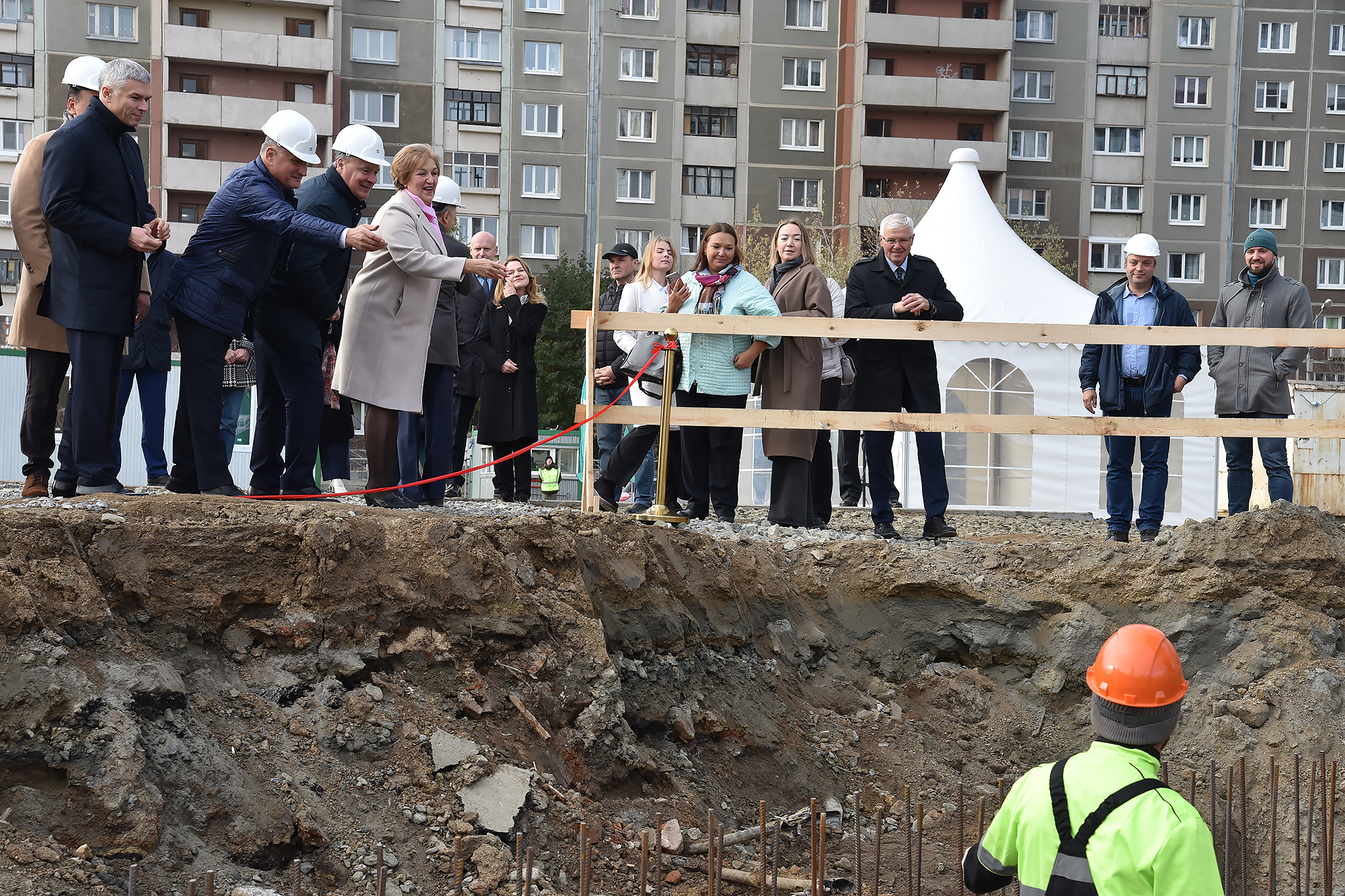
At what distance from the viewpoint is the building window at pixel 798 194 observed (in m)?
39.2

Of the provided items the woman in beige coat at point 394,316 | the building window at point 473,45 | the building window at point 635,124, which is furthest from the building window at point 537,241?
the woman in beige coat at point 394,316

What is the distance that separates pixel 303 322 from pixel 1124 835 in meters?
4.56

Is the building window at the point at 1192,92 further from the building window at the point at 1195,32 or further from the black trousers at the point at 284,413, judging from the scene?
the black trousers at the point at 284,413

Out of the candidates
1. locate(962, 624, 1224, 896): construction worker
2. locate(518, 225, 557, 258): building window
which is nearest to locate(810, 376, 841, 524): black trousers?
locate(962, 624, 1224, 896): construction worker

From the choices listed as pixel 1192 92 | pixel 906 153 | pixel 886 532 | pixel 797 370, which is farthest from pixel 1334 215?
pixel 797 370

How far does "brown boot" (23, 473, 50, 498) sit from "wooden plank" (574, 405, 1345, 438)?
278 centimetres

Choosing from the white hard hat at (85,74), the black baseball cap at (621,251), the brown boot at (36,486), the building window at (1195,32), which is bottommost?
the brown boot at (36,486)

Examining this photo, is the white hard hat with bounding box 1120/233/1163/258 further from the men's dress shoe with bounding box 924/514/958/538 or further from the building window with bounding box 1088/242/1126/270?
the building window with bounding box 1088/242/1126/270

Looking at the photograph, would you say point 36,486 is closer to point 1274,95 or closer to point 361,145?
point 361,145

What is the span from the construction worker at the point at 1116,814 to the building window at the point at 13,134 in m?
37.5

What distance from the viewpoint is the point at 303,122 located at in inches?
220

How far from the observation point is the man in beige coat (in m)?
5.47

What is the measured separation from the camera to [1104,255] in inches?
1596

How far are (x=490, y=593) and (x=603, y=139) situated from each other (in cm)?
3457
